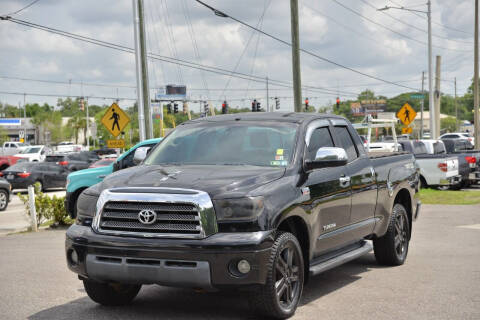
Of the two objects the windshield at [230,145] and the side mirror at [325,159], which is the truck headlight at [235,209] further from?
the side mirror at [325,159]

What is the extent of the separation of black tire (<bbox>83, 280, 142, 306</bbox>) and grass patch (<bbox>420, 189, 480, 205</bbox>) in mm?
14326

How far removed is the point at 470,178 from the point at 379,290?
17916 millimetres

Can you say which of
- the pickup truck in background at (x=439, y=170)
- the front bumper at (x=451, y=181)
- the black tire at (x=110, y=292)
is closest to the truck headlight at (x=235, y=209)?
the black tire at (x=110, y=292)

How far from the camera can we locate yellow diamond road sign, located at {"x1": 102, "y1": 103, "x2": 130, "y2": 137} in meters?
22.7

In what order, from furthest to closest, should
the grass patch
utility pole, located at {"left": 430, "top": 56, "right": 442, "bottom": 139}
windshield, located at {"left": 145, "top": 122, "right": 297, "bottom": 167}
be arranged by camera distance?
utility pole, located at {"left": 430, "top": 56, "right": 442, "bottom": 139} → the grass patch → windshield, located at {"left": 145, "top": 122, "right": 297, "bottom": 167}

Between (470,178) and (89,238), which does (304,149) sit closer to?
(89,238)

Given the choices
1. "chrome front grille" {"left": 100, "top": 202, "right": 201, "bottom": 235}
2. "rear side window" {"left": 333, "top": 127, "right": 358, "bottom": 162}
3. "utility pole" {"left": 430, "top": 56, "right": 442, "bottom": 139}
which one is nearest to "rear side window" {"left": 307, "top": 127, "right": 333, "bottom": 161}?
"rear side window" {"left": 333, "top": 127, "right": 358, "bottom": 162}

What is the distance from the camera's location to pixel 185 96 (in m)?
148

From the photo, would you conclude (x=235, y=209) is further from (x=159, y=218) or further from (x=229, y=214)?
(x=159, y=218)

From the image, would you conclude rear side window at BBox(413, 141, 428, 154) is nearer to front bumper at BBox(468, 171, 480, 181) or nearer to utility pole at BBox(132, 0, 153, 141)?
front bumper at BBox(468, 171, 480, 181)

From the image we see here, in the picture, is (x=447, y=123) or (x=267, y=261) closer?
(x=267, y=261)

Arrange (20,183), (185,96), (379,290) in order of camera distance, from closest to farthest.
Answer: (379,290) < (20,183) < (185,96)

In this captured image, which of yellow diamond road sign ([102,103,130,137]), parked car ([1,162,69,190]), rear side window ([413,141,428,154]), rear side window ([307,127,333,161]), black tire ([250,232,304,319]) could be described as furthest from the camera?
parked car ([1,162,69,190])

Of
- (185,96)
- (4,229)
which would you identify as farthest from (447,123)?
(4,229)
